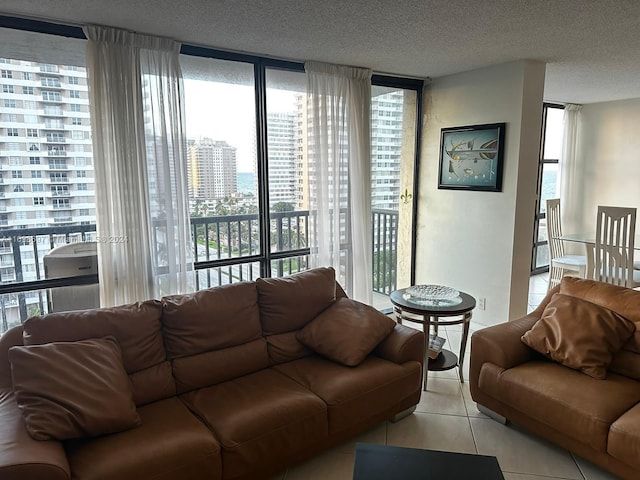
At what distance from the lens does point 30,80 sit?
2725 mm

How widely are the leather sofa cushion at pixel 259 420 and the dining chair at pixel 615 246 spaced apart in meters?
3.20

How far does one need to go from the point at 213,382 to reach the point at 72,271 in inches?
54.6

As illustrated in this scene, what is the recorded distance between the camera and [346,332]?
2605 mm

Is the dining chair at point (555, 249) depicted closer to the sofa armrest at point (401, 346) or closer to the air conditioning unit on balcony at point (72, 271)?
the sofa armrest at point (401, 346)

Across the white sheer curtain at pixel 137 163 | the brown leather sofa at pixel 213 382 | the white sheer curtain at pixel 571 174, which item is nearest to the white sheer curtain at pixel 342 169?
the brown leather sofa at pixel 213 382

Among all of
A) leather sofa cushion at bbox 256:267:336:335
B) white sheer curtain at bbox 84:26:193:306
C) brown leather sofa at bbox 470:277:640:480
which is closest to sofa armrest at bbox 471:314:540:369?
brown leather sofa at bbox 470:277:640:480

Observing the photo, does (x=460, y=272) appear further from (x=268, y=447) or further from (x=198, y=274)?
(x=268, y=447)

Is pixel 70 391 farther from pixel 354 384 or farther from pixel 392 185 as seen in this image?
pixel 392 185

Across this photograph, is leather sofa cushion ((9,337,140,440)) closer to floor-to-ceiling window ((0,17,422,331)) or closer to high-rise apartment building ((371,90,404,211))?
floor-to-ceiling window ((0,17,422,331))

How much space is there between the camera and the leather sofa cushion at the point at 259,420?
194 centimetres

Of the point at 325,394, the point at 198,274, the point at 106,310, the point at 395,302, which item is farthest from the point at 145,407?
the point at 395,302

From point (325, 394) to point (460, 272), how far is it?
2.58 metres

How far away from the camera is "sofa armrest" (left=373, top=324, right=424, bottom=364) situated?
262cm

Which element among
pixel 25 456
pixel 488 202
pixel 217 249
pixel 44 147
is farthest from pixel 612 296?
pixel 44 147
